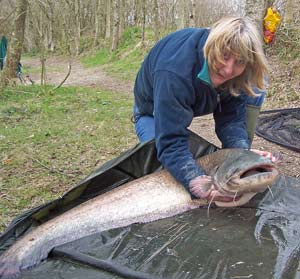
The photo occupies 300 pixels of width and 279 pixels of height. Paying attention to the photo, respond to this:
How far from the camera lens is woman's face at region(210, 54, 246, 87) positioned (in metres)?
2.38

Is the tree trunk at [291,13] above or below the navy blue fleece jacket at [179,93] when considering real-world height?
above

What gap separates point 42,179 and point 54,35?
24.8 metres

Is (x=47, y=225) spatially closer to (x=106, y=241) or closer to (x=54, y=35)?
(x=106, y=241)

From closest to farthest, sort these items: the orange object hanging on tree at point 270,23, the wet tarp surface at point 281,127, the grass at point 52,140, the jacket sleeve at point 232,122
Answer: the jacket sleeve at point 232,122 < the grass at point 52,140 < the wet tarp surface at point 281,127 < the orange object hanging on tree at point 270,23

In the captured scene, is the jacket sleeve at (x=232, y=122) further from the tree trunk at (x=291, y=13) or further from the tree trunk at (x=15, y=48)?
the tree trunk at (x=15, y=48)

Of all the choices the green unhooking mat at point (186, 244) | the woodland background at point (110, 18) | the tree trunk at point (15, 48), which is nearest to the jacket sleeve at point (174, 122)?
the green unhooking mat at point (186, 244)

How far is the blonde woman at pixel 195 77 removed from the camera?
234 centimetres

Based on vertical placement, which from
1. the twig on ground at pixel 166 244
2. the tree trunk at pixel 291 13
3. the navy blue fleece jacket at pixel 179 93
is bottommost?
the twig on ground at pixel 166 244

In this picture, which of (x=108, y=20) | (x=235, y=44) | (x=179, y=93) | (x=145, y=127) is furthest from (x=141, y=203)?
(x=108, y=20)


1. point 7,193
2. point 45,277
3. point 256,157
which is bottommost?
point 7,193

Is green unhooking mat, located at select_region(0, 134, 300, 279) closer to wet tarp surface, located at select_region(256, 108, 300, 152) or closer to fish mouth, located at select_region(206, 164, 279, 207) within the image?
fish mouth, located at select_region(206, 164, 279, 207)

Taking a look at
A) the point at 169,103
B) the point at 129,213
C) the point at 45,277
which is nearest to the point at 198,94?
the point at 169,103

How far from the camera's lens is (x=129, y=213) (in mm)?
2529

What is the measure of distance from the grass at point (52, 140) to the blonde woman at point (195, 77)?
137 centimetres
